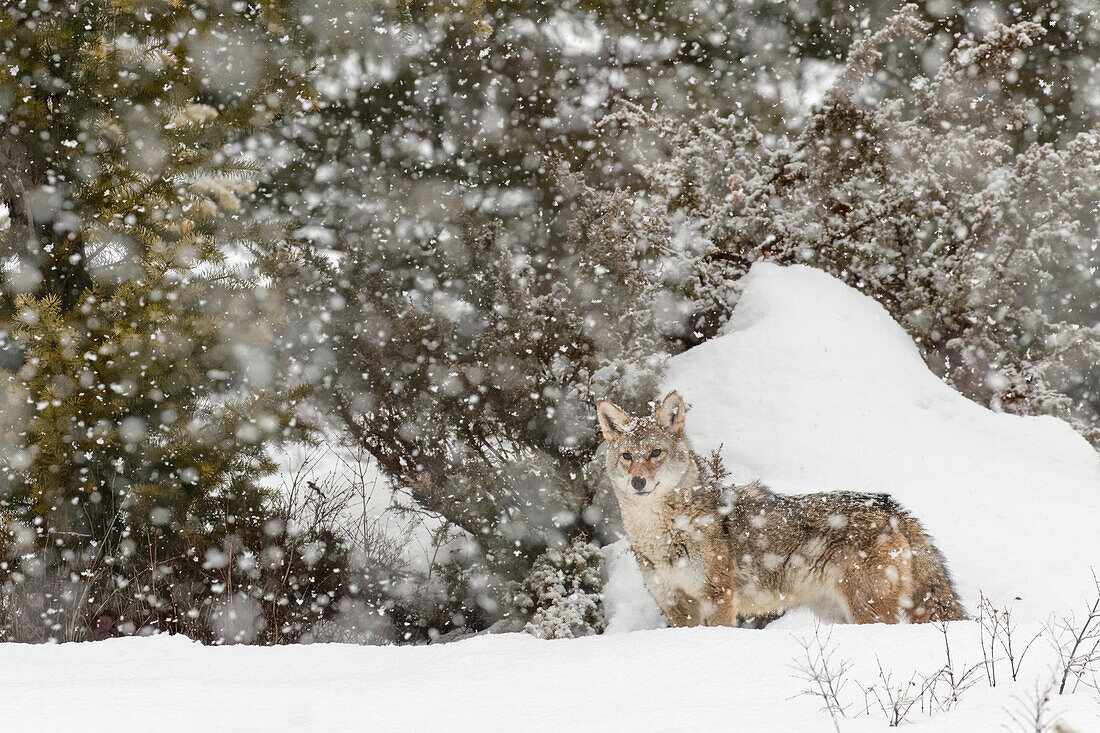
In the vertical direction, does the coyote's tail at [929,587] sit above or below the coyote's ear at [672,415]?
below

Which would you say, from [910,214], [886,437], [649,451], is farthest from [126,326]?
[910,214]

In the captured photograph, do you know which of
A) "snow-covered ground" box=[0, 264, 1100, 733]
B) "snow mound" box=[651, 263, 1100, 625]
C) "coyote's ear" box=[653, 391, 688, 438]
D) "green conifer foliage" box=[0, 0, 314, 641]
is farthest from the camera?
"green conifer foliage" box=[0, 0, 314, 641]

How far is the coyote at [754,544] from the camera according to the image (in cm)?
412

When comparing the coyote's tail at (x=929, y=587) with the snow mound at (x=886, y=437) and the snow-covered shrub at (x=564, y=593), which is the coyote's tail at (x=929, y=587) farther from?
the snow-covered shrub at (x=564, y=593)

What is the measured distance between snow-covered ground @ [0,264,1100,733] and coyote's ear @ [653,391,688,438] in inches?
51.3

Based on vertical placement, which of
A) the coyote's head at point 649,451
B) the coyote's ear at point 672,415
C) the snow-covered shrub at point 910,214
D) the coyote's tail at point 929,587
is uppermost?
the snow-covered shrub at point 910,214

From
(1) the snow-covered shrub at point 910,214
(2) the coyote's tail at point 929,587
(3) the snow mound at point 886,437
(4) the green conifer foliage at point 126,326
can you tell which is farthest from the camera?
(1) the snow-covered shrub at point 910,214

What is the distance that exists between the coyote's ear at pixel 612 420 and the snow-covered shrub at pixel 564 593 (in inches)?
57.1

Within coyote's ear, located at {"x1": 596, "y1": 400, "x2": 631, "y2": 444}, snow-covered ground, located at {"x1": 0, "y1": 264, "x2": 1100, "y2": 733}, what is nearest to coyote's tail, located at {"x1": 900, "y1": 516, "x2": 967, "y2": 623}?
snow-covered ground, located at {"x1": 0, "y1": 264, "x2": 1100, "y2": 733}

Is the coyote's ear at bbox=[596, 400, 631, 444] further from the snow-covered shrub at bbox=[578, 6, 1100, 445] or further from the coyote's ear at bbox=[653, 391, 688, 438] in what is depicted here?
the snow-covered shrub at bbox=[578, 6, 1100, 445]

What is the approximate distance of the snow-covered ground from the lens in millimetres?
2180

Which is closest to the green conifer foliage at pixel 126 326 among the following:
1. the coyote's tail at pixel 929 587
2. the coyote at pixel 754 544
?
the coyote at pixel 754 544

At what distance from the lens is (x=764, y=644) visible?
301 centimetres

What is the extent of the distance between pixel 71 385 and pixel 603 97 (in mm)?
6420
